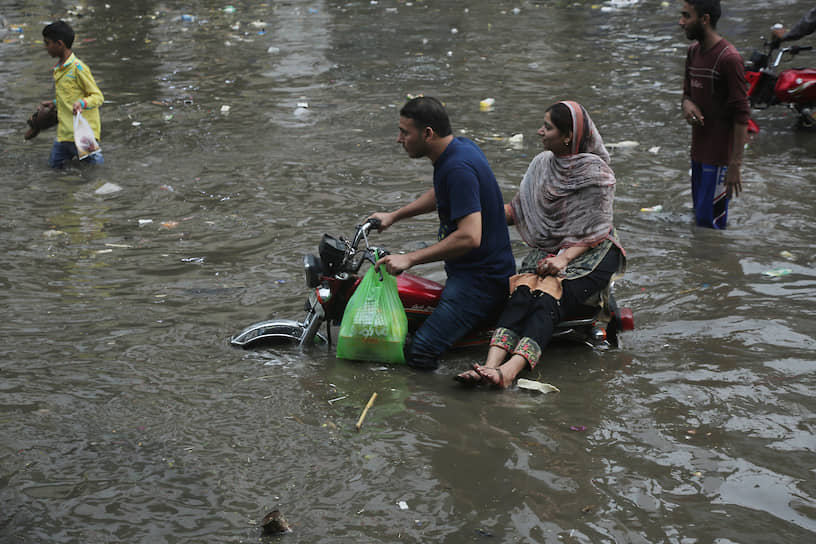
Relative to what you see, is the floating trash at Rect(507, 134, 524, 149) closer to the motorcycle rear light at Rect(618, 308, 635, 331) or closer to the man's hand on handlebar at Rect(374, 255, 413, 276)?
the motorcycle rear light at Rect(618, 308, 635, 331)

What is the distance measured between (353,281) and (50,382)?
5.04 feet

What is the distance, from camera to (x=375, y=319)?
393 centimetres

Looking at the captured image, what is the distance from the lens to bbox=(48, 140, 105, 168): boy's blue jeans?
26.1 ft

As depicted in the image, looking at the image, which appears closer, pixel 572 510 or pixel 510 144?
pixel 572 510

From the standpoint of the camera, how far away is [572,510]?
284 cm

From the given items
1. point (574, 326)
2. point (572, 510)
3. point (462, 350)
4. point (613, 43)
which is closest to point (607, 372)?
point (574, 326)

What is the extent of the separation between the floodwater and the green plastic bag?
0.15 meters

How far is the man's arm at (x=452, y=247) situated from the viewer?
3.81m

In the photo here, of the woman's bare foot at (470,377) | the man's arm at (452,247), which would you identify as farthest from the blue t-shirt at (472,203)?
the woman's bare foot at (470,377)

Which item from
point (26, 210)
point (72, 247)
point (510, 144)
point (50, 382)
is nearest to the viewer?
point (50, 382)

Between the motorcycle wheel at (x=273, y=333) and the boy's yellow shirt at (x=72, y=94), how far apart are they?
4.55 m

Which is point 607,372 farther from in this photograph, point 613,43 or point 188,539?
point 613,43

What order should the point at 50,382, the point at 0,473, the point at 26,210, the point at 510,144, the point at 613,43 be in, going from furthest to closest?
the point at 613,43 < the point at 510,144 < the point at 26,210 < the point at 50,382 < the point at 0,473

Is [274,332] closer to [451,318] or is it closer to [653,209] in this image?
[451,318]
